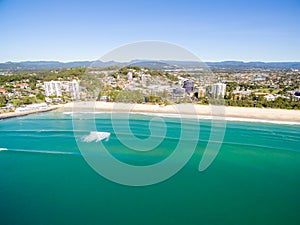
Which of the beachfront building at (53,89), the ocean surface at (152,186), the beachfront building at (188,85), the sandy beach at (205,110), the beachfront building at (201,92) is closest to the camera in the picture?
the ocean surface at (152,186)

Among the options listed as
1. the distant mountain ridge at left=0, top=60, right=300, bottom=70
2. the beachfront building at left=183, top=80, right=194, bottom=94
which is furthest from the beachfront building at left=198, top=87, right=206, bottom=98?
the distant mountain ridge at left=0, top=60, right=300, bottom=70

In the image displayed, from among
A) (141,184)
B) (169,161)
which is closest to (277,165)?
(169,161)

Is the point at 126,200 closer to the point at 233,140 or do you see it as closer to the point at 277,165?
the point at 277,165

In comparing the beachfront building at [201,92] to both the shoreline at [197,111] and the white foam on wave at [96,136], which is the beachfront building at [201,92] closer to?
the shoreline at [197,111]

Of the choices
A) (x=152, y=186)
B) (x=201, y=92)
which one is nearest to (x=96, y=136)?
(x=152, y=186)

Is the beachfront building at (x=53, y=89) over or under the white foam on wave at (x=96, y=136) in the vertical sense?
over

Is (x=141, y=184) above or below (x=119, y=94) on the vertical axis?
below

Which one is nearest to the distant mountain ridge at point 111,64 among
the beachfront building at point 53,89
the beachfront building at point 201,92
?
the beachfront building at point 53,89
